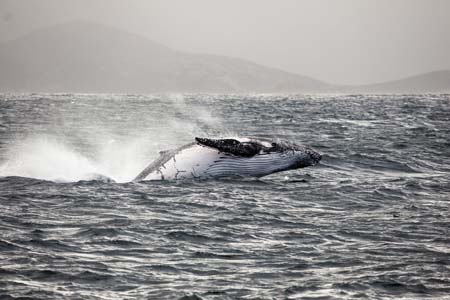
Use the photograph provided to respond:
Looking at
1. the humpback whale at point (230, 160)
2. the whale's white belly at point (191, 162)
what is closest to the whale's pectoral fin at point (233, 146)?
the humpback whale at point (230, 160)

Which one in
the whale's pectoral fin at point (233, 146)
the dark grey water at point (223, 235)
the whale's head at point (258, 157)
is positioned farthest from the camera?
the whale's head at point (258, 157)

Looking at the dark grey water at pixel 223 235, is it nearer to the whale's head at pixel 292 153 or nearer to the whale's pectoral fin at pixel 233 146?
the whale's head at pixel 292 153

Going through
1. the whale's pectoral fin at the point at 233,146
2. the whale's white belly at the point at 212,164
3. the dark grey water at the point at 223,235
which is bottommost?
the dark grey water at the point at 223,235

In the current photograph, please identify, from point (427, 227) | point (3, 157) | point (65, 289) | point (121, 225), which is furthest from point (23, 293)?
point (3, 157)

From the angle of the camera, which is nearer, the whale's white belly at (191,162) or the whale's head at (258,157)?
the whale's head at (258,157)

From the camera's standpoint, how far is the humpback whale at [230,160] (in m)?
17.5

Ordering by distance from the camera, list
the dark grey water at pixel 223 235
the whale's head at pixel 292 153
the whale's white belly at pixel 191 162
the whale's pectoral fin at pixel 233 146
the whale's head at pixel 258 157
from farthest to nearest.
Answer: the whale's head at pixel 292 153 < the whale's white belly at pixel 191 162 < the whale's head at pixel 258 157 < the whale's pectoral fin at pixel 233 146 < the dark grey water at pixel 223 235

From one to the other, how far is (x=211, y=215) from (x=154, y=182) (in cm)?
427

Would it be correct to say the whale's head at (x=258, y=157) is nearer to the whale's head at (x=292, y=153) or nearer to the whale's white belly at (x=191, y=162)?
the whale's head at (x=292, y=153)

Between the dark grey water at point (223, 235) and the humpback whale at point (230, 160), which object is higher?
the humpback whale at point (230, 160)

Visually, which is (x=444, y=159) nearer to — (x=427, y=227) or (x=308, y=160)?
(x=308, y=160)

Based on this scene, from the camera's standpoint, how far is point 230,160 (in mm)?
17594

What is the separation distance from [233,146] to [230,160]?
608 mm

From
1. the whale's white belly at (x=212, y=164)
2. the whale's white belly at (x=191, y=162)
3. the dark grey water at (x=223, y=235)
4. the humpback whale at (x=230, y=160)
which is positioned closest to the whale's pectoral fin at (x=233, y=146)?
the humpback whale at (x=230, y=160)
